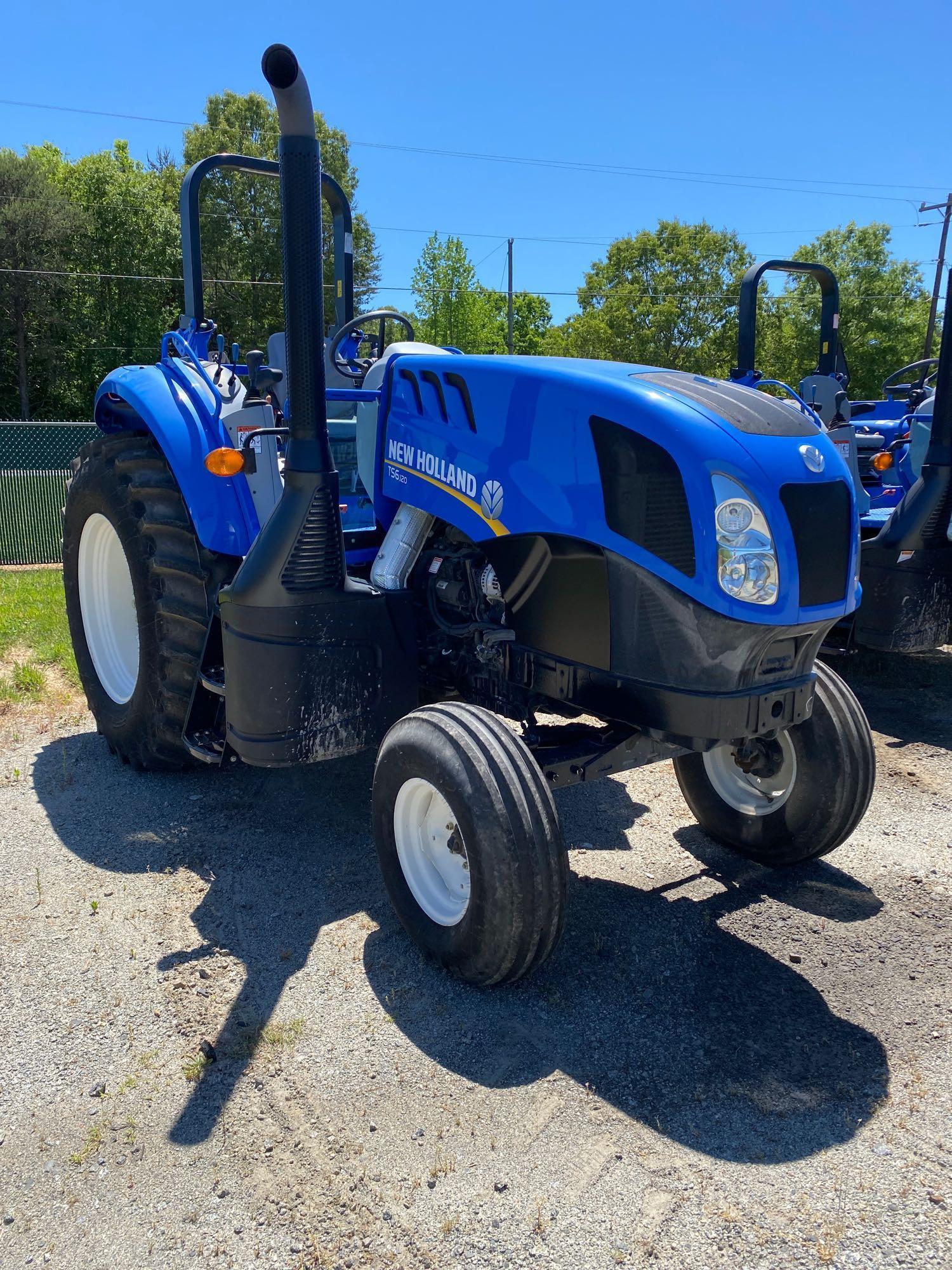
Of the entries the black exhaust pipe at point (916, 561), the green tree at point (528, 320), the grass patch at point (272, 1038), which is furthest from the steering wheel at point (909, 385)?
the green tree at point (528, 320)

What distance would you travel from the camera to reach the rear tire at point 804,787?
3225 mm

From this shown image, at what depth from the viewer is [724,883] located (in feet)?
11.1

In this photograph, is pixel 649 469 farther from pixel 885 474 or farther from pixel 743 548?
pixel 885 474

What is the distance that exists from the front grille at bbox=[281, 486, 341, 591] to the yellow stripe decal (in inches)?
12.7

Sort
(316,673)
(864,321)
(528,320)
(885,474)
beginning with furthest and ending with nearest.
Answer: (528,320), (864,321), (885,474), (316,673)

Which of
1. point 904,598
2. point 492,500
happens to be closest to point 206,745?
point 492,500

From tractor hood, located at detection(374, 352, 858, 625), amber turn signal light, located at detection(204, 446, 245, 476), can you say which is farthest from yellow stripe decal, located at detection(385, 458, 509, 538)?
amber turn signal light, located at detection(204, 446, 245, 476)

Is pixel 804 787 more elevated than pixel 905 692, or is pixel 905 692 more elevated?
pixel 804 787

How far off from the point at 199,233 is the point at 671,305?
2918 centimetres

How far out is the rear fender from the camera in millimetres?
3564

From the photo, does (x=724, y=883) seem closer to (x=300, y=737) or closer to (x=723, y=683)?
(x=723, y=683)

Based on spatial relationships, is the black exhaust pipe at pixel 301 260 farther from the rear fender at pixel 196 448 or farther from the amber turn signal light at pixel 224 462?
the rear fender at pixel 196 448

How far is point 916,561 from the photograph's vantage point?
5.04 m

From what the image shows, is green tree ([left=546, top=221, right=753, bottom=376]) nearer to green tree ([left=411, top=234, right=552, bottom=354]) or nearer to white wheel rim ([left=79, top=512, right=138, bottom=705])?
green tree ([left=411, top=234, right=552, bottom=354])
